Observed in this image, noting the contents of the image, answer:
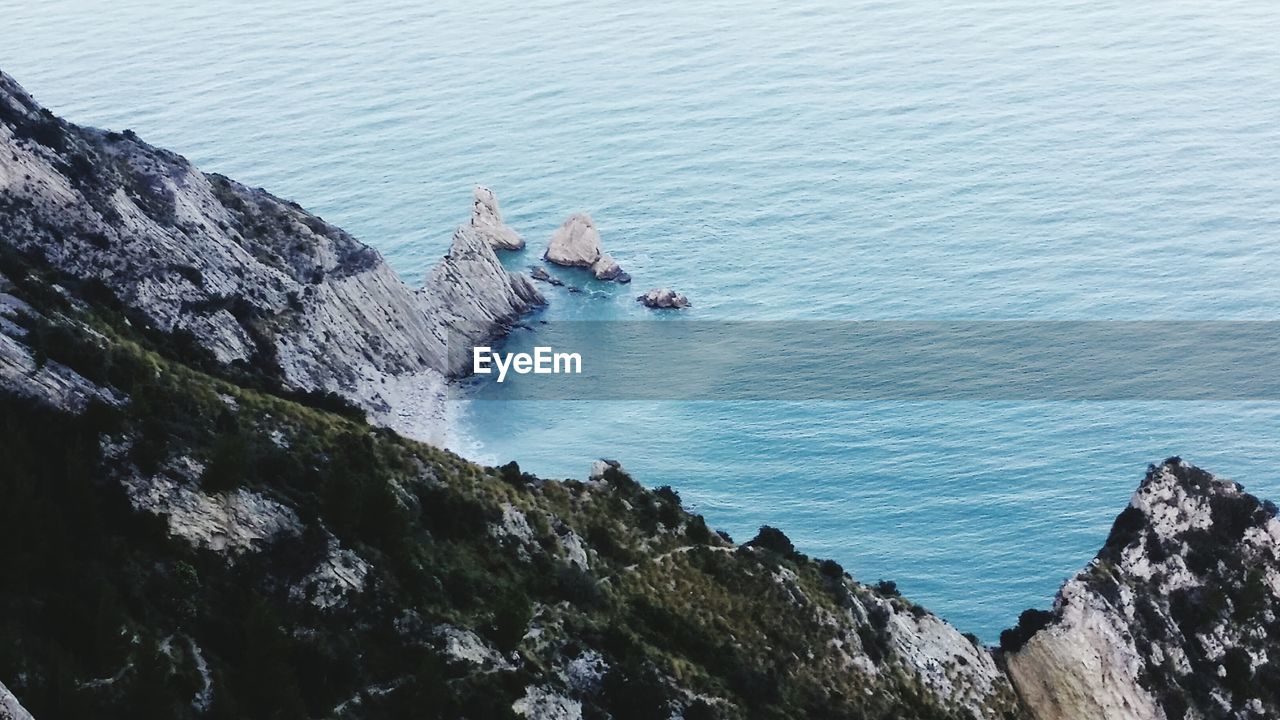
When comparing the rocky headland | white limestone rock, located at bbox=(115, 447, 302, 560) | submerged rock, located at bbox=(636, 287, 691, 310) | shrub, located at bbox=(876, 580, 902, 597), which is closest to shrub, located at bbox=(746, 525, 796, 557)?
the rocky headland

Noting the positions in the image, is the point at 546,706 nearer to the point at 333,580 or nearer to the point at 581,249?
the point at 333,580

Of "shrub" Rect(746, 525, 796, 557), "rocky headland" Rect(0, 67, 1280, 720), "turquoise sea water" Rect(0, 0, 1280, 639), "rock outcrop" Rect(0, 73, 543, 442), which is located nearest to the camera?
"rocky headland" Rect(0, 67, 1280, 720)

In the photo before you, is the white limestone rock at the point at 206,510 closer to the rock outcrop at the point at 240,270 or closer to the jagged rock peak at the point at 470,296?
the rock outcrop at the point at 240,270

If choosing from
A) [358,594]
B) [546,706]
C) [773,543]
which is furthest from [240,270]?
[546,706]

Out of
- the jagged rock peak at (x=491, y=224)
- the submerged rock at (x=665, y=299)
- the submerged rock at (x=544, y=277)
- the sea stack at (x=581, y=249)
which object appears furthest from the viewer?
the jagged rock peak at (x=491, y=224)

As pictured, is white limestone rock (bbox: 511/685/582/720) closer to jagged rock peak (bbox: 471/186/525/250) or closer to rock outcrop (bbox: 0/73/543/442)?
rock outcrop (bbox: 0/73/543/442)

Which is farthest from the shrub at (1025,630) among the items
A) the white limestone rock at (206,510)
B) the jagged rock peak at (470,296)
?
the jagged rock peak at (470,296)
